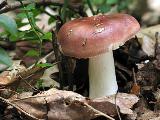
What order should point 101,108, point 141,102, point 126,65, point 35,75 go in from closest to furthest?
point 101,108
point 141,102
point 35,75
point 126,65

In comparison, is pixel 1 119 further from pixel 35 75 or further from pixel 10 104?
pixel 35 75

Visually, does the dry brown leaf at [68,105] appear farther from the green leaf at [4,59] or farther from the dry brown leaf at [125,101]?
the green leaf at [4,59]

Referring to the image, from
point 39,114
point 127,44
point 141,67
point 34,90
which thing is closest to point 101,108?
point 39,114

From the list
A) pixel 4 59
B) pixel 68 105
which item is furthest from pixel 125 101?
pixel 4 59

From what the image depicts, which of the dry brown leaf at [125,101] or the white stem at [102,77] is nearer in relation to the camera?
the dry brown leaf at [125,101]

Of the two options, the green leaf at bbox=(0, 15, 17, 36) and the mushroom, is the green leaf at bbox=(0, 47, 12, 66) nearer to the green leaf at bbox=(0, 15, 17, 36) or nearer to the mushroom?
the green leaf at bbox=(0, 15, 17, 36)

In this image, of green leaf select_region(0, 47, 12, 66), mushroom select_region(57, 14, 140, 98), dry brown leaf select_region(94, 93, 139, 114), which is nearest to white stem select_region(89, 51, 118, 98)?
mushroom select_region(57, 14, 140, 98)

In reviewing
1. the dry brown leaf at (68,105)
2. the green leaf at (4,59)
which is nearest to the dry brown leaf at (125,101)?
the dry brown leaf at (68,105)
